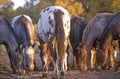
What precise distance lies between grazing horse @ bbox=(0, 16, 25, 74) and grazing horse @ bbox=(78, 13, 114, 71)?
101 inches

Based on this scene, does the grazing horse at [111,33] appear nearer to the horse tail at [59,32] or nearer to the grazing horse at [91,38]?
the grazing horse at [91,38]

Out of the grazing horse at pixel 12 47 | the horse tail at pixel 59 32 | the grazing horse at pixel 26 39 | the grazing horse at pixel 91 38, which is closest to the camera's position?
the horse tail at pixel 59 32

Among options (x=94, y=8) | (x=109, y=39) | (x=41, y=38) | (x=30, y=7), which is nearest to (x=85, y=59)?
(x=109, y=39)

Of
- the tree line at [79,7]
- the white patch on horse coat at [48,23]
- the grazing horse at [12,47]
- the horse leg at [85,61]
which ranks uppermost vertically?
the tree line at [79,7]

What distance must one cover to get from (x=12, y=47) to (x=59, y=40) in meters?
2.71

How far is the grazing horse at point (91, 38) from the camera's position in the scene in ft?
42.2

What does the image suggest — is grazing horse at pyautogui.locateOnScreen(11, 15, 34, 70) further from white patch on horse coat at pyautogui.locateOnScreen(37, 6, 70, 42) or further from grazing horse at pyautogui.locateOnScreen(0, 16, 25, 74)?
white patch on horse coat at pyautogui.locateOnScreen(37, 6, 70, 42)

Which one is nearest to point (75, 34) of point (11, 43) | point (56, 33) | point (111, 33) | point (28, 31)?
point (28, 31)

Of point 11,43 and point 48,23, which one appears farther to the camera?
point 11,43

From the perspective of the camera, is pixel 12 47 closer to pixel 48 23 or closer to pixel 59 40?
pixel 48 23

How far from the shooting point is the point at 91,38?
44.0 feet

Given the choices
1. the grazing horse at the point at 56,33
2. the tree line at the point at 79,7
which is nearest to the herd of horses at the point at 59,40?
the grazing horse at the point at 56,33

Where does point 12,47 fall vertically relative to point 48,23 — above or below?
below

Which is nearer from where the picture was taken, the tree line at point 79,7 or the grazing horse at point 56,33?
the grazing horse at point 56,33
